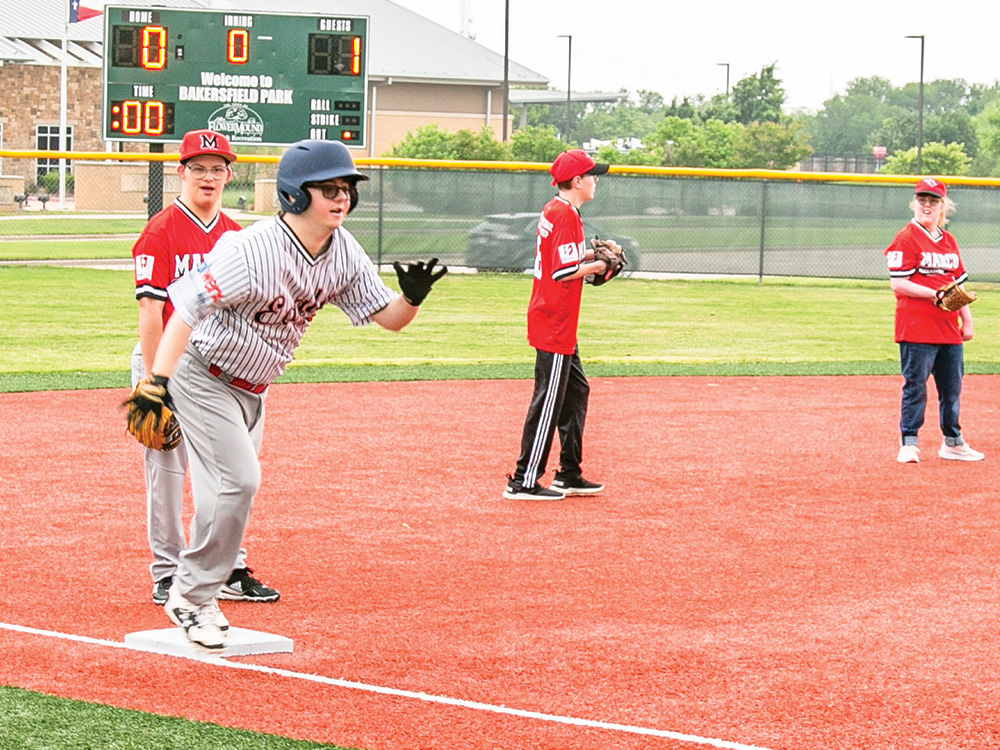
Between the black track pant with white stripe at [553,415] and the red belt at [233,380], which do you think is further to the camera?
the black track pant with white stripe at [553,415]

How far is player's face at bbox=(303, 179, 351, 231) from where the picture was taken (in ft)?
16.7

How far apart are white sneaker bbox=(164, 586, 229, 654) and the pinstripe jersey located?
868 mm

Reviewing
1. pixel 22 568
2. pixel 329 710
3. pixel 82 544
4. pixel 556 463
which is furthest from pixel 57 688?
pixel 556 463

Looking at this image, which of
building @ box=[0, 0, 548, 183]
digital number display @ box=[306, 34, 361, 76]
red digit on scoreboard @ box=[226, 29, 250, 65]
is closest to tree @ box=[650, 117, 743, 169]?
building @ box=[0, 0, 548, 183]

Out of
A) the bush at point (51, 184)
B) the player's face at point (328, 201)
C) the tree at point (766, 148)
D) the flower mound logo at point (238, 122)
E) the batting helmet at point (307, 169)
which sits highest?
the tree at point (766, 148)

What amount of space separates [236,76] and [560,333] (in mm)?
14669

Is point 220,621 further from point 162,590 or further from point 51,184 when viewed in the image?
point 51,184

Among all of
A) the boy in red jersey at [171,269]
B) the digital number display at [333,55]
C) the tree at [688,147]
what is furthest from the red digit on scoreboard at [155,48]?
the tree at [688,147]

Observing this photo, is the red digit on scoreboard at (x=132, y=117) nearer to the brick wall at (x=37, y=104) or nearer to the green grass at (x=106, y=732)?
the green grass at (x=106, y=732)

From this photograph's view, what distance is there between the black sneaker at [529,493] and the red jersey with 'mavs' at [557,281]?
83 centimetres

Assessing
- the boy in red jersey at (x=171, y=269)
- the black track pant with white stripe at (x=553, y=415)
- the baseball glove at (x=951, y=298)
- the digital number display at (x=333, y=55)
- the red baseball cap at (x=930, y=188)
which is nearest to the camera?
the boy in red jersey at (x=171, y=269)

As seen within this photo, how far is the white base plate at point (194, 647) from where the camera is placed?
5312 millimetres

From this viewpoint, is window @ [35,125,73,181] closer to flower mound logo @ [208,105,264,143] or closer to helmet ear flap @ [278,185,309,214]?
flower mound logo @ [208,105,264,143]

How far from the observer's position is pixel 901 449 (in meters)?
9.90
